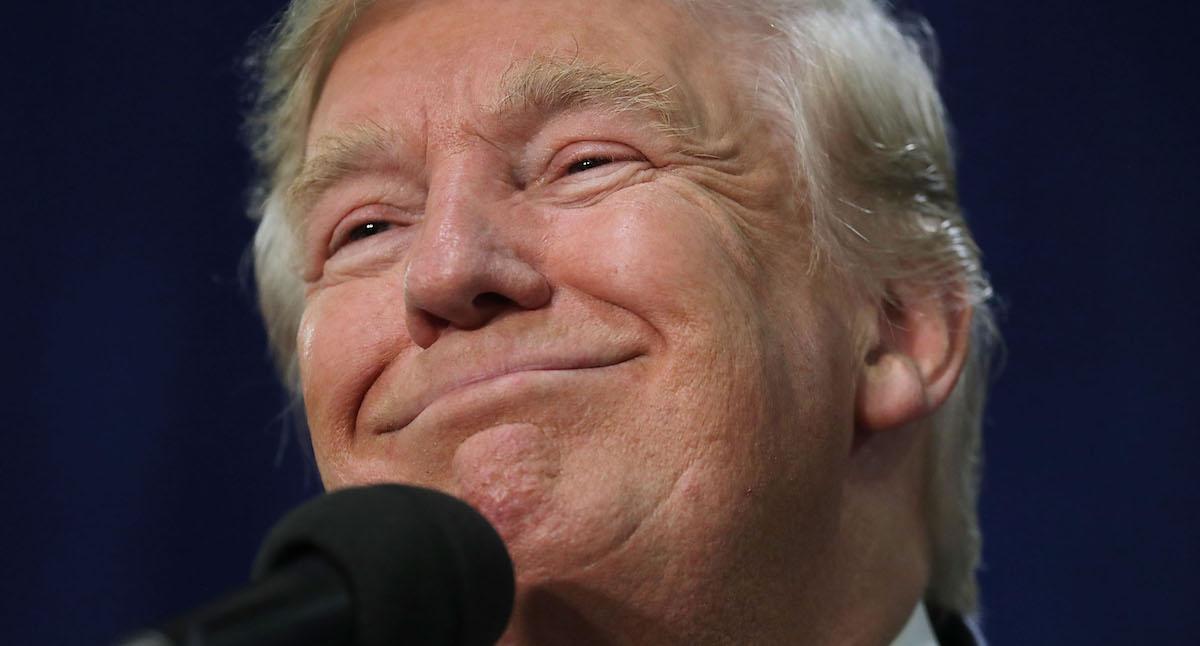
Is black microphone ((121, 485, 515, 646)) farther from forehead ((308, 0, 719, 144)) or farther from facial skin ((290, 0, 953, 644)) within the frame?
forehead ((308, 0, 719, 144))

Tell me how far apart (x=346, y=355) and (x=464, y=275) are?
224 mm

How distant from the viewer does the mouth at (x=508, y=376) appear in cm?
122

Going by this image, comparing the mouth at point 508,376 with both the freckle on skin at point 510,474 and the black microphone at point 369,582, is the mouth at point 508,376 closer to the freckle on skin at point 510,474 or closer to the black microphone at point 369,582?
the freckle on skin at point 510,474

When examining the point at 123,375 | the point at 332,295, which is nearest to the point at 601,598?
the point at 332,295

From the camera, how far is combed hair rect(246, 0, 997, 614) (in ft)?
4.86

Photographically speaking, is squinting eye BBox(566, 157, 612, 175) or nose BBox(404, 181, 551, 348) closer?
nose BBox(404, 181, 551, 348)

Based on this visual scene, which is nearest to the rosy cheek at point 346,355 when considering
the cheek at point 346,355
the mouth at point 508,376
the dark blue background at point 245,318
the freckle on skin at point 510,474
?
the cheek at point 346,355

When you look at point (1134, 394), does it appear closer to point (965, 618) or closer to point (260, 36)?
point (965, 618)

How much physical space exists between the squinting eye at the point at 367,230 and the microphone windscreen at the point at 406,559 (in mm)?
617

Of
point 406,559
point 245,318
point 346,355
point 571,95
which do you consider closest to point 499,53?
point 571,95

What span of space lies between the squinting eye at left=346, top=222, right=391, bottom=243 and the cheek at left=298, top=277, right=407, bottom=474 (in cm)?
7

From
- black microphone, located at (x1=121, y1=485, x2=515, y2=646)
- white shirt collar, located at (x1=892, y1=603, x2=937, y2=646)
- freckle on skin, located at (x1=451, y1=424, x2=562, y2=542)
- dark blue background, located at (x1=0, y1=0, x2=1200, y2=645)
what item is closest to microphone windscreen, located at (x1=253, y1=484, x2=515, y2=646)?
black microphone, located at (x1=121, y1=485, x2=515, y2=646)

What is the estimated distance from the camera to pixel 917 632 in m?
1.54

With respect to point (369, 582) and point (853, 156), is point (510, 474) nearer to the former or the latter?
point (369, 582)
